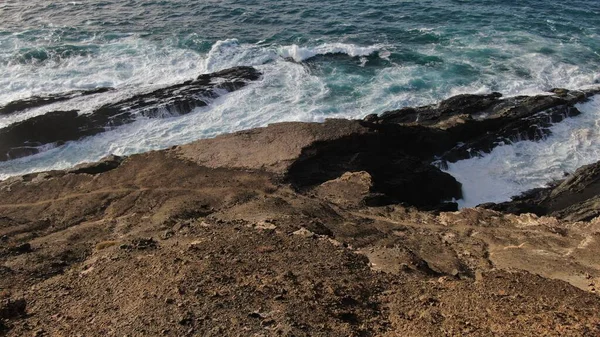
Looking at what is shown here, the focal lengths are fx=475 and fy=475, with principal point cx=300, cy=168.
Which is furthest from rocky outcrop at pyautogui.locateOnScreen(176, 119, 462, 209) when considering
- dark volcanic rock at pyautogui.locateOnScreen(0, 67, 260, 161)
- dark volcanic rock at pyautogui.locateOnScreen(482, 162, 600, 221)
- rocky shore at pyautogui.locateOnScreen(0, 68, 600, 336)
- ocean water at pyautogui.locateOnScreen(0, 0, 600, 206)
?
dark volcanic rock at pyautogui.locateOnScreen(0, 67, 260, 161)

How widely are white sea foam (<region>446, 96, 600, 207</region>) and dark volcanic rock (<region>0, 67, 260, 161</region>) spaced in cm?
1429

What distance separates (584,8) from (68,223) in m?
43.5

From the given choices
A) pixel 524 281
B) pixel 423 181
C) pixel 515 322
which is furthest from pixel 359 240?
pixel 423 181

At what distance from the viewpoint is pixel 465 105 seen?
26.4 meters

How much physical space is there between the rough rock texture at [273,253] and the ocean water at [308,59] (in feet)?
19.1

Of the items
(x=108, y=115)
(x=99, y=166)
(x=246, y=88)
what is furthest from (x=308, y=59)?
(x=99, y=166)

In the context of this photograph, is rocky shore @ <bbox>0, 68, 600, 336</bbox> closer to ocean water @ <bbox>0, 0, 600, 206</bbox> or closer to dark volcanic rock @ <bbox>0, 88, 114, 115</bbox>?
ocean water @ <bbox>0, 0, 600, 206</bbox>

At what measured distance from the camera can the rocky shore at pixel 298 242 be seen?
32.5 ft

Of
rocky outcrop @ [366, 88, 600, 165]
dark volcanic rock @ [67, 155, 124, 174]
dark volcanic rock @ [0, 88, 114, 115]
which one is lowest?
rocky outcrop @ [366, 88, 600, 165]

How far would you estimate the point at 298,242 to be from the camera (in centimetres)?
1334

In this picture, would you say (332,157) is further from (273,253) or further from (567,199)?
(567,199)

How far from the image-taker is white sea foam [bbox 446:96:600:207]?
22.3 m

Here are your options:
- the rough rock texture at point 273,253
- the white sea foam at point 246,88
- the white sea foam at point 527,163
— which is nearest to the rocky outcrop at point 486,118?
the white sea foam at point 527,163

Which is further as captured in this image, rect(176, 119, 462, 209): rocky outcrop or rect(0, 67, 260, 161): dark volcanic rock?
rect(0, 67, 260, 161): dark volcanic rock
